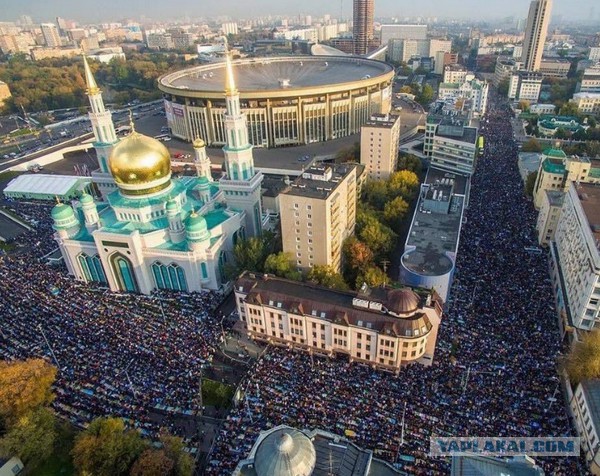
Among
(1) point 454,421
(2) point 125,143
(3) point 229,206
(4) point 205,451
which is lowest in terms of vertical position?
(4) point 205,451

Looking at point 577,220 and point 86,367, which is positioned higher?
point 577,220

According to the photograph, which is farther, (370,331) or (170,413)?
(370,331)

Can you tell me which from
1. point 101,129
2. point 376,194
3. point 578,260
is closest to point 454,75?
point 376,194

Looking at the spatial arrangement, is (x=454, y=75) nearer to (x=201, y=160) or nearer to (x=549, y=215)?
(x=549, y=215)

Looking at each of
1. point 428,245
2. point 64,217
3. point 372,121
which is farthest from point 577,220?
point 64,217

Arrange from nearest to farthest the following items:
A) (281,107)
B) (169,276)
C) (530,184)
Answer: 1. (169,276)
2. (530,184)
3. (281,107)

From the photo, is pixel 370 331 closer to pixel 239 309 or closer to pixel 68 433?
pixel 239 309

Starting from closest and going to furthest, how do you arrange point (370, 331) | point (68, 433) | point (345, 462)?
1. point (345, 462)
2. point (68, 433)
3. point (370, 331)

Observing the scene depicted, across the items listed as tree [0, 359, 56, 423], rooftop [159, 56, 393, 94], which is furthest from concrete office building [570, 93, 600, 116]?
tree [0, 359, 56, 423]
